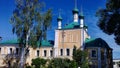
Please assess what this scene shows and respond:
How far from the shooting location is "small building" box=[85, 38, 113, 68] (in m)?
50.9

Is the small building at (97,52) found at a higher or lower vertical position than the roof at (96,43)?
lower

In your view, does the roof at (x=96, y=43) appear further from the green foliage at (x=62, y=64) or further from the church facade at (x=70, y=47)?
the green foliage at (x=62, y=64)

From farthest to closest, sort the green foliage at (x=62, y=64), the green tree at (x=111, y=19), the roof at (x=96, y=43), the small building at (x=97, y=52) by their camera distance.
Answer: the roof at (x=96, y=43) → the small building at (x=97, y=52) → the green foliage at (x=62, y=64) → the green tree at (x=111, y=19)

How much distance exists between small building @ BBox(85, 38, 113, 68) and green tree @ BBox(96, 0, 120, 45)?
1956 cm

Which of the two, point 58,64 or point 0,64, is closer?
point 58,64

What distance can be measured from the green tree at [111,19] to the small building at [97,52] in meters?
19.6

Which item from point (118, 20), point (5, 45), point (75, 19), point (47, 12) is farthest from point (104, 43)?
point (118, 20)

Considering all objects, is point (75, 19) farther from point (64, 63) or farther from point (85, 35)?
point (64, 63)

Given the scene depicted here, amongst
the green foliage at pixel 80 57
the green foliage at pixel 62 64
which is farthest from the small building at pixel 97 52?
the green foliage at pixel 62 64

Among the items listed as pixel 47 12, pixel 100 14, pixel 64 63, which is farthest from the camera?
pixel 47 12

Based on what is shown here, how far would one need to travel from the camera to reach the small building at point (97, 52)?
50.9 metres

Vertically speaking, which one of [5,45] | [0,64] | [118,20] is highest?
[118,20]

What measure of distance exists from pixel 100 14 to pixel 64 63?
10.7 metres

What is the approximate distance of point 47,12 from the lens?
42969mm
